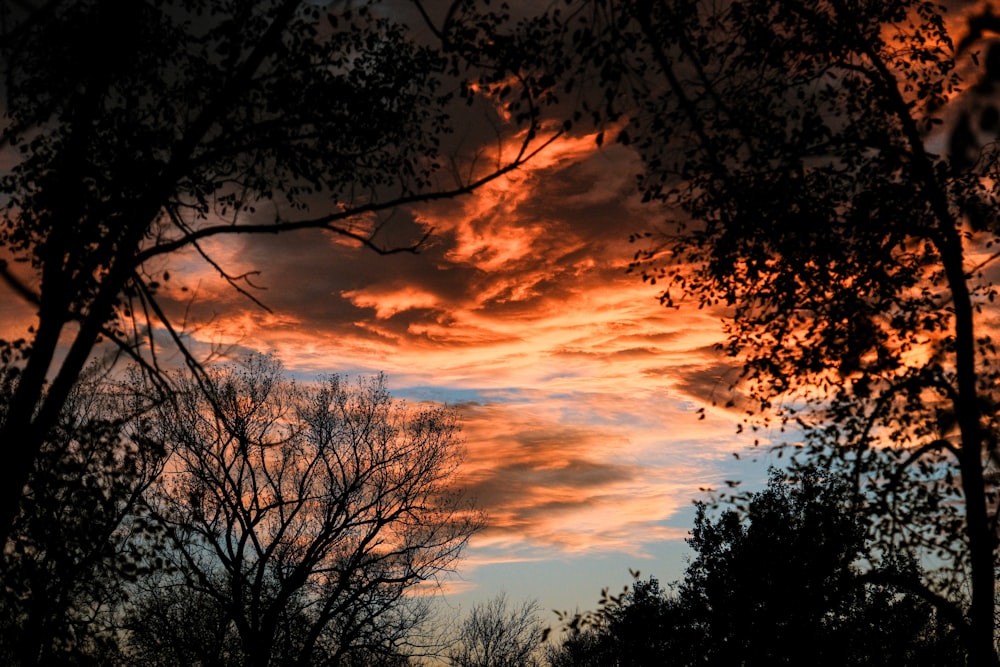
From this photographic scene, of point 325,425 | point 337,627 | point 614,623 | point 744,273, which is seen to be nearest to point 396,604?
point 337,627

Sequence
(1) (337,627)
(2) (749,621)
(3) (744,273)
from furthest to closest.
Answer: (1) (337,627), (2) (749,621), (3) (744,273)

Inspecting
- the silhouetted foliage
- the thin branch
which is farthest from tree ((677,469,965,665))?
the thin branch

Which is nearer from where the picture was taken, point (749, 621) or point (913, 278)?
point (913, 278)

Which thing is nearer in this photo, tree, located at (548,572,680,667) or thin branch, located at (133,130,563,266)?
thin branch, located at (133,130,563,266)

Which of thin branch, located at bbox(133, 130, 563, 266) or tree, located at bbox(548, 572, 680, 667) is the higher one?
thin branch, located at bbox(133, 130, 563, 266)

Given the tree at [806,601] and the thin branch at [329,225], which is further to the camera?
the tree at [806,601]

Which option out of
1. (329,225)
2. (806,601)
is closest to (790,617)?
(806,601)

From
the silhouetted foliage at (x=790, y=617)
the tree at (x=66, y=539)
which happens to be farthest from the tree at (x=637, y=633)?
the tree at (x=66, y=539)

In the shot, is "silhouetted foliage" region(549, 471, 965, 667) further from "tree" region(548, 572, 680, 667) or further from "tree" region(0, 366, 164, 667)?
"tree" region(0, 366, 164, 667)

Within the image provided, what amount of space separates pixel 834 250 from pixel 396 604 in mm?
22022

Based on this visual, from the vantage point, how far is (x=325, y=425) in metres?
27.7

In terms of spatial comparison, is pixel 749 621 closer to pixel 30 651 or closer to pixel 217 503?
pixel 30 651

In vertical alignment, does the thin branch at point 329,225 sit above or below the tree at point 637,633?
above

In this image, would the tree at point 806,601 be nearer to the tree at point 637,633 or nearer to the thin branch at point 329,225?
the tree at point 637,633
